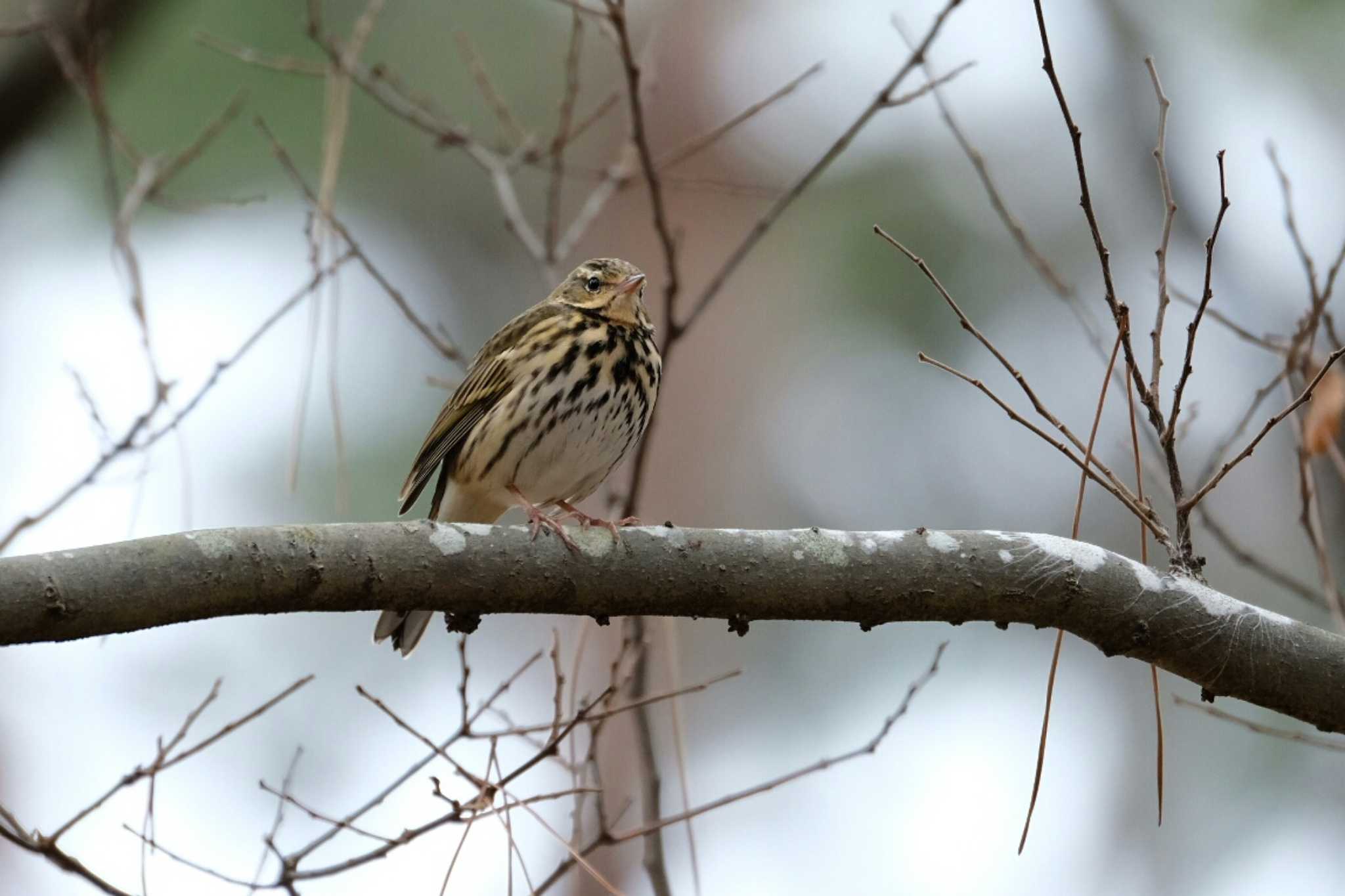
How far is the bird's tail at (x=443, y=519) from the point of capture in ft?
18.2

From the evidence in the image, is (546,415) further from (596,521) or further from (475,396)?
(596,521)

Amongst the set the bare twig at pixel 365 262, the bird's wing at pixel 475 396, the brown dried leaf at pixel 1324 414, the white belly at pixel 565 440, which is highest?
the bare twig at pixel 365 262

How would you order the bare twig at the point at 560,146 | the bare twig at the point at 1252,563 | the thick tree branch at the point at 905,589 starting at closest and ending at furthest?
the thick tree branch at the point at 905,589 → the bare twig at the point at 1252,563 → the bare twig at the point at 560,146

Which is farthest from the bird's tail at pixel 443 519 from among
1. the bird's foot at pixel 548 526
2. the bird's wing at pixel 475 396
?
the bird's foot at pixel 548 526

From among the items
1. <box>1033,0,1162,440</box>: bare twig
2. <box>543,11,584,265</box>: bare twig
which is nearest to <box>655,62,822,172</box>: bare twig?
<box>543,11,584,265</box>: bare twig

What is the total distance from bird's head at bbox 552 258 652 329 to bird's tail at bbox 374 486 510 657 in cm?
94

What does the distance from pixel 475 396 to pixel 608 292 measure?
743 millimetres

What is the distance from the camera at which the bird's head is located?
20.9 ft

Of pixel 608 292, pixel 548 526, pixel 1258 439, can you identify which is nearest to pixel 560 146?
pixel 608 292

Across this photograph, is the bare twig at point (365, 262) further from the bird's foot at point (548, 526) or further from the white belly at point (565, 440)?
the bird's foot at point (548, 526)

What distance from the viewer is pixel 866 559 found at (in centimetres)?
377

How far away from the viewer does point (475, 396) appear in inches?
246

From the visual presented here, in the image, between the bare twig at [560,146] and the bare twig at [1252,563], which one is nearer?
the bare twig at [1252,563]

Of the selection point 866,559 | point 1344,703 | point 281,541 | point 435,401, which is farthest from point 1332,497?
point 435,401
